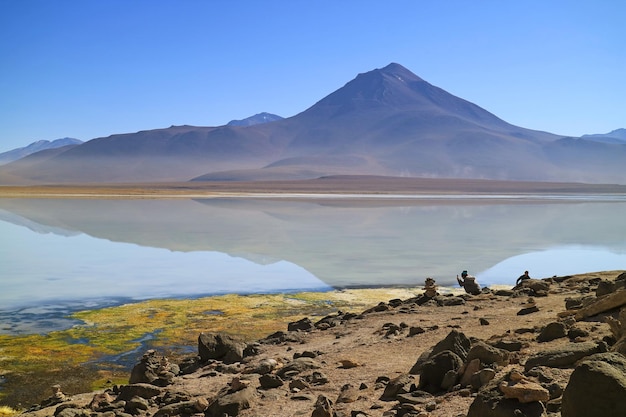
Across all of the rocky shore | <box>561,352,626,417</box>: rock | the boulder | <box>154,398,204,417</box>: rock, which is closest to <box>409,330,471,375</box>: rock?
the rocky shore

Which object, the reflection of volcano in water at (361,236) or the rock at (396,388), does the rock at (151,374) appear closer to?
the rock at (396,388)

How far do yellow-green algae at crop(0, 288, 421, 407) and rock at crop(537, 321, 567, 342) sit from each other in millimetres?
5234

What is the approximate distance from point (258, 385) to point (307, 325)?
11.6 feet

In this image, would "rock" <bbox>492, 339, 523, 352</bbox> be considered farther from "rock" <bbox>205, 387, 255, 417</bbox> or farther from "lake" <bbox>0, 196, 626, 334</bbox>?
"lake" <bbox>0, 196, 626, 334</bbox>

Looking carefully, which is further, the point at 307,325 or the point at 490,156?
the point at 490,156

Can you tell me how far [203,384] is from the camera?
7.43 meters

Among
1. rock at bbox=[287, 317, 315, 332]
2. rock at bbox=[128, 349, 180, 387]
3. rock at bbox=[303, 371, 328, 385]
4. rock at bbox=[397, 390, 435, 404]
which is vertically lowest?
rock at bbox=[287, 317, 315, 332]

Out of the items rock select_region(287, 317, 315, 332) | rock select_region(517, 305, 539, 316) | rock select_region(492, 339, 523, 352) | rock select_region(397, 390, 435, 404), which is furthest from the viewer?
rock select_region(287, 317, 315, 332)

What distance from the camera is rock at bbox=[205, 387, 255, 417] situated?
20.0 feet

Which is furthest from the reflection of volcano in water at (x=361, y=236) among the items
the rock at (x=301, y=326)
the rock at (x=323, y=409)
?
the rock at (x=323, y=409)

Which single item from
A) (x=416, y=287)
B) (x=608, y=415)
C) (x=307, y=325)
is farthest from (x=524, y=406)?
(x=416, y=287)

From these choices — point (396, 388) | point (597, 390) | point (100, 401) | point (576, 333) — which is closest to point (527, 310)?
point (576, 333)

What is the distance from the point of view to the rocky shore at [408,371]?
441cm

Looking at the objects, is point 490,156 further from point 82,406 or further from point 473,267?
point 82,406
